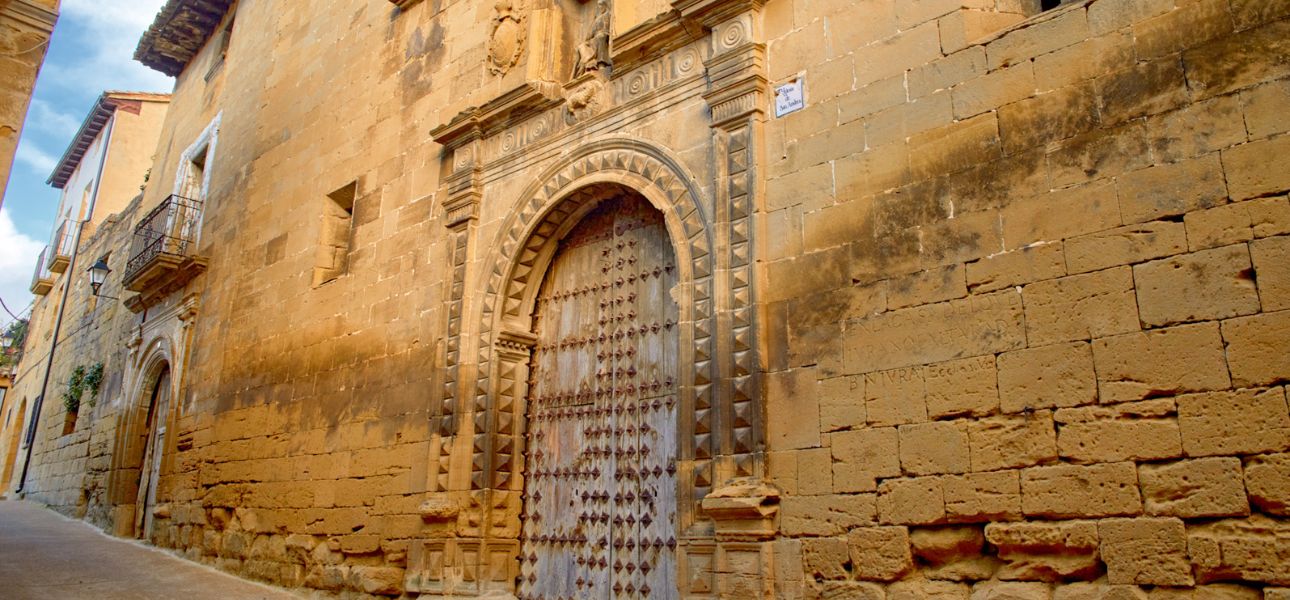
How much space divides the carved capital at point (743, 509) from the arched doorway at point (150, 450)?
8524 mm

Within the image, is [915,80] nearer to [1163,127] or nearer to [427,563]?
[1163,127]

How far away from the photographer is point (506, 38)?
24.1 ft

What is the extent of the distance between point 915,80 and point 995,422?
5.96 feet

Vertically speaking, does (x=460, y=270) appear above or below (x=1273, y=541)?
above

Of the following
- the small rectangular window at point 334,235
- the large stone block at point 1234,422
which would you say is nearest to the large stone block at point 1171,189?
the large stone block at point 1234,422

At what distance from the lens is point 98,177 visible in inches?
782

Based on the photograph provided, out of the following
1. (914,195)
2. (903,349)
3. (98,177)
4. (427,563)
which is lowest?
(427,563)

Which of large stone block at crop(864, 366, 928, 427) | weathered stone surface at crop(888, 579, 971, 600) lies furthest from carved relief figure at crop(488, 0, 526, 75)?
weathered stone surface at crop(888, 579, 971, 600)

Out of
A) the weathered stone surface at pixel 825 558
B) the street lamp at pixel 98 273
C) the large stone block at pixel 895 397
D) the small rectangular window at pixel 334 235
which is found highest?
the street lamp at pixel 98 273

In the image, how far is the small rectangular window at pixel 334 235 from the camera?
888 centimetres

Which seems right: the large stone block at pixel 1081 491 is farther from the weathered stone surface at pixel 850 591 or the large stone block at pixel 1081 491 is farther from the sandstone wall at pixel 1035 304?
the weathered stone surface at pixel 850 591

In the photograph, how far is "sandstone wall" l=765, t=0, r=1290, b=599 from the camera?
11.1ft

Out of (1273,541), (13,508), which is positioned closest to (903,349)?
(1273,541)

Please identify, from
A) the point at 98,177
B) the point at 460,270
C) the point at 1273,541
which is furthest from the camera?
the point at 98,177
